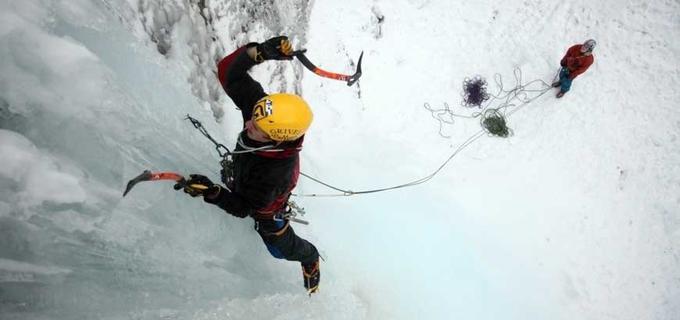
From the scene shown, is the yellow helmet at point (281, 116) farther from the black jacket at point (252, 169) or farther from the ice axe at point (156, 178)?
the ice axe at point (156, 178)

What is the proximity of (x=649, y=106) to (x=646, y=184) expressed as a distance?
51.5 inches

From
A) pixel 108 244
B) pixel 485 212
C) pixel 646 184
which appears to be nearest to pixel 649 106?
pixel 646 184

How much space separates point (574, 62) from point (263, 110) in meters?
5.51

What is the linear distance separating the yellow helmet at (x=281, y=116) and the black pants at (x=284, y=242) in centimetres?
71

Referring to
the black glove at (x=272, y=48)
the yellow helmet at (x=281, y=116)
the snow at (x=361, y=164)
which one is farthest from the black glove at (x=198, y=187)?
the black glove at (x=272, y=48)

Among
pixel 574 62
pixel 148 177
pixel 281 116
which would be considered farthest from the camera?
pixel 574 62

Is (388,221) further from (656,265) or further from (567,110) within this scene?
(656,265)

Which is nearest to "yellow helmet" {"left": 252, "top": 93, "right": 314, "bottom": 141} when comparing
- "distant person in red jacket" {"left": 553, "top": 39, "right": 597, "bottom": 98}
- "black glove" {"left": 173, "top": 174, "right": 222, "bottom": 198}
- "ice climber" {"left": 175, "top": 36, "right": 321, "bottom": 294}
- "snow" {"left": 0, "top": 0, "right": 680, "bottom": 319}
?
"ice climber" {"left": 175, "top": 36, "right": 321, "bottom": 294}

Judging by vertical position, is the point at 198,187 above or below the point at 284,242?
above

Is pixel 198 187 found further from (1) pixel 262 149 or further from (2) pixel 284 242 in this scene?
(2) pixel 284 242

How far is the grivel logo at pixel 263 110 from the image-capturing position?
6.06ft

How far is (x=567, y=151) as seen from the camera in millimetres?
5953

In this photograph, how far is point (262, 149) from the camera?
1.98m

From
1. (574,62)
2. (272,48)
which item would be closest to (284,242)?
(272,48)
